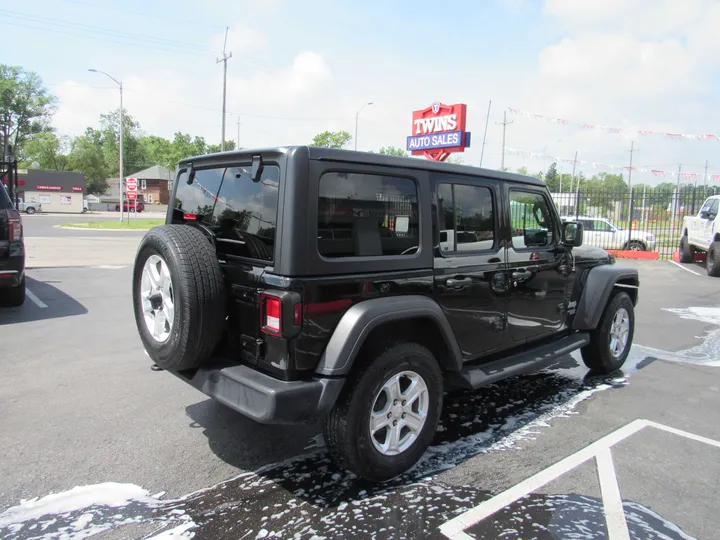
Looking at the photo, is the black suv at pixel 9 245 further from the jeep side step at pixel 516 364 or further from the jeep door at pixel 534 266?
the jeep door at pixel 534 266

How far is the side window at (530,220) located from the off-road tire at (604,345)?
1052 mm

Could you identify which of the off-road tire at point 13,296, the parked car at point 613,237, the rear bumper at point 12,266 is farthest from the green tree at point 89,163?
the rear bumper at point 12,266

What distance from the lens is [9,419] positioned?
3691 millimetres

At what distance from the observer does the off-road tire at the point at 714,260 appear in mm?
12203

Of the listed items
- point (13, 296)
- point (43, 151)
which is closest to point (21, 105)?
point (43, 151)

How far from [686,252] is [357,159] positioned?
51.8 feet

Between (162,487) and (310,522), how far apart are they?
0.93m

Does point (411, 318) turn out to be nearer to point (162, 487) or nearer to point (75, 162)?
point (162, 487)

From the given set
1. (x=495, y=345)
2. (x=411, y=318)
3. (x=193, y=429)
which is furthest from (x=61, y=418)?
(x=495, y=345)

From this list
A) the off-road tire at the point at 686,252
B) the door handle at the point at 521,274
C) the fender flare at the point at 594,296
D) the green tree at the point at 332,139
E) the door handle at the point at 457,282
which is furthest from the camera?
the green tree at the point at 332,139

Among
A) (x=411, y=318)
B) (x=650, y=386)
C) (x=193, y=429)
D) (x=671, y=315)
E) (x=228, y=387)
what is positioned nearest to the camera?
(x=228, y=387)

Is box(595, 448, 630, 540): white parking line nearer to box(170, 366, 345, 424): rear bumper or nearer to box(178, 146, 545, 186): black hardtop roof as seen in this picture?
box(170, 366, 345, 424): rear bumper

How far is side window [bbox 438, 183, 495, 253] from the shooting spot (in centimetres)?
338

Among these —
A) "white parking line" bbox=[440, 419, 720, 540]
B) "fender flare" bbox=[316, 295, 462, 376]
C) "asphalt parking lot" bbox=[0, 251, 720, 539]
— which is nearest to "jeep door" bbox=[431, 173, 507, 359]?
"fender flare" bbox=[316, 295, 462, 376]
